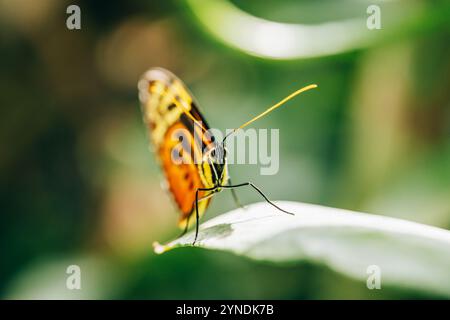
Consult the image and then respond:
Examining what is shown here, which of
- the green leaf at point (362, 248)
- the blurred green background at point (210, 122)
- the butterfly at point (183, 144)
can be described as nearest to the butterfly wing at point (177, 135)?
the butterfly at point (183, 144)

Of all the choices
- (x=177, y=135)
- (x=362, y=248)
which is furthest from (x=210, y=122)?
(x=362, y=248)

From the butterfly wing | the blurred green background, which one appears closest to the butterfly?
the butterfly wing

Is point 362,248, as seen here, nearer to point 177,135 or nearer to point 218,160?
point 218,160

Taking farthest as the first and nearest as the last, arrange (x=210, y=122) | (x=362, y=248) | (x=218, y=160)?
(x=210, y=122) → (x=218, y=160) → (x=362, y=248)

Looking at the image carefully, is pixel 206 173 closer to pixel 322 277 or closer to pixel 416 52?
pixel 322 277

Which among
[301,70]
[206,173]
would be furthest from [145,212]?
[206,173]

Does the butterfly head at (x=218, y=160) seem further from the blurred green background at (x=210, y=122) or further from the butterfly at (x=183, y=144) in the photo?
the blurred green background at (x=210, y=122)

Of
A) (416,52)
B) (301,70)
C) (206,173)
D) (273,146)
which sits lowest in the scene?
(206,173)
